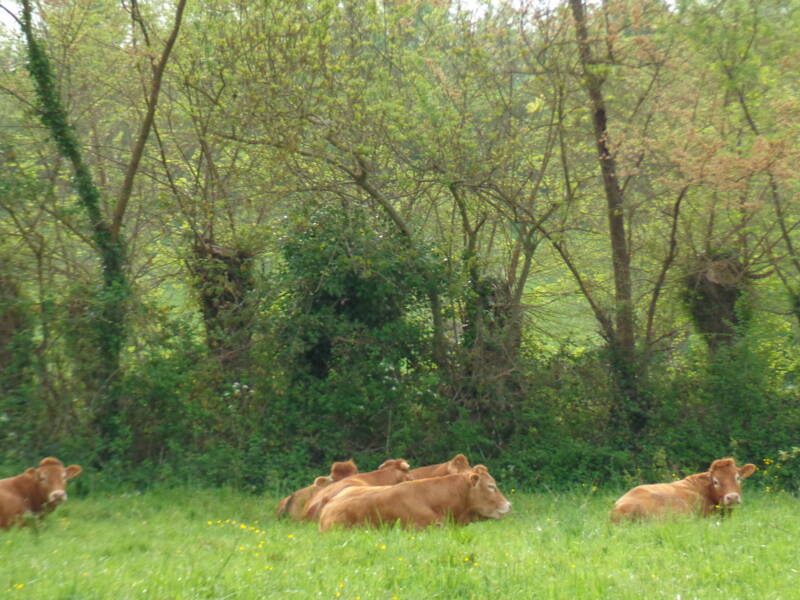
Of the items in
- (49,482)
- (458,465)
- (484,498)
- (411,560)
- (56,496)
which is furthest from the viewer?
(458,465)

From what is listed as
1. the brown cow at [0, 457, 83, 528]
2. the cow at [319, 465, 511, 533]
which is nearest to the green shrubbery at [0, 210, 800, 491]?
the brown cow at [0, 457, 83, 528]

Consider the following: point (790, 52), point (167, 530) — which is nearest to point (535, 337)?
point (790, 52)

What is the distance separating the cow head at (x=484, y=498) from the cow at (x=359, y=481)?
1429mm

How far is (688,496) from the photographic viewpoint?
9781 millimetres

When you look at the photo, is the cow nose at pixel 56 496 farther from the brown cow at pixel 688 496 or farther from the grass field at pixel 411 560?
the brown cow at pixel 688 496

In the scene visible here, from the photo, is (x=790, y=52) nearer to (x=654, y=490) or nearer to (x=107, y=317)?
(x=654, y=490)

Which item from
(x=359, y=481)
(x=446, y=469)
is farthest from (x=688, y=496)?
(x=359, y=481)

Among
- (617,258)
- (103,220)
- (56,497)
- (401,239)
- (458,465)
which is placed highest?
(103,220)

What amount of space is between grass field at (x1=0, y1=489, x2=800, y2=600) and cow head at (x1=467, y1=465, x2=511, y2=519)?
156 millimetres

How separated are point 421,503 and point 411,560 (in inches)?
85.9

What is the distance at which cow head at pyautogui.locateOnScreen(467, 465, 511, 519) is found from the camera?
941 cm

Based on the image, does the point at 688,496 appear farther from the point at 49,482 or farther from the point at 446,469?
the point at 49,482

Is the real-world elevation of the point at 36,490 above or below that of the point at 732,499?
above

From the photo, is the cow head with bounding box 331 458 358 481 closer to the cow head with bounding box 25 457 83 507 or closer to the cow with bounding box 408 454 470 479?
the cow with bounding box 408 454 470 479
